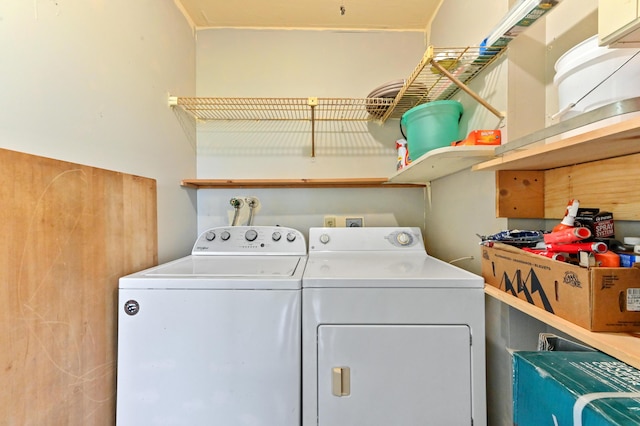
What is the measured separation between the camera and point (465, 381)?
906mm

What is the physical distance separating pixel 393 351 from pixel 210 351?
639 millimetres

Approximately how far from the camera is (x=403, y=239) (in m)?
1.51

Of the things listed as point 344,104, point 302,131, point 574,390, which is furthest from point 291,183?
point 574,390

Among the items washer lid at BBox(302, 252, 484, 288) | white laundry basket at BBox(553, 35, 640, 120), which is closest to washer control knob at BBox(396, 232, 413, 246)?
washer lid at BBox(302, 252, 484, 288)

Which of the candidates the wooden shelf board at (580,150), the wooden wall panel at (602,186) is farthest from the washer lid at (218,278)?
the wooden wall panel at (602,186)

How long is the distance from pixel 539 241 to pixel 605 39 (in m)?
0.53

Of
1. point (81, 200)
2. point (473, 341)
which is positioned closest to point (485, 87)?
point (473, 341)

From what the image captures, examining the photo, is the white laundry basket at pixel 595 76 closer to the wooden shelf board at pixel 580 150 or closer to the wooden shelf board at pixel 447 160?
the wooden shelf board at pixel 580 150

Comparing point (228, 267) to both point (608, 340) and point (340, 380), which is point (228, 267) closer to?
point (340, 380)

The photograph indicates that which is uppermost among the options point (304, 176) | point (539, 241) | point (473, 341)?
point (304, 176)

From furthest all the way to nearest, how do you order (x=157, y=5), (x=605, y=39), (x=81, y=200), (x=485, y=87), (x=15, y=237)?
(x=157, y=5) < (x=485, y=87) < (x=81, y=200) < (x=15, y=237) < (x=605, y=39)

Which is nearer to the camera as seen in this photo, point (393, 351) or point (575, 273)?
point (575, 273)

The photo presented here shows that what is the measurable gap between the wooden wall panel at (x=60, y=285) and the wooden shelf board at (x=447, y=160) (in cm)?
126

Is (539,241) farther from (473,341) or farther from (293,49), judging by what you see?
(293,49)
